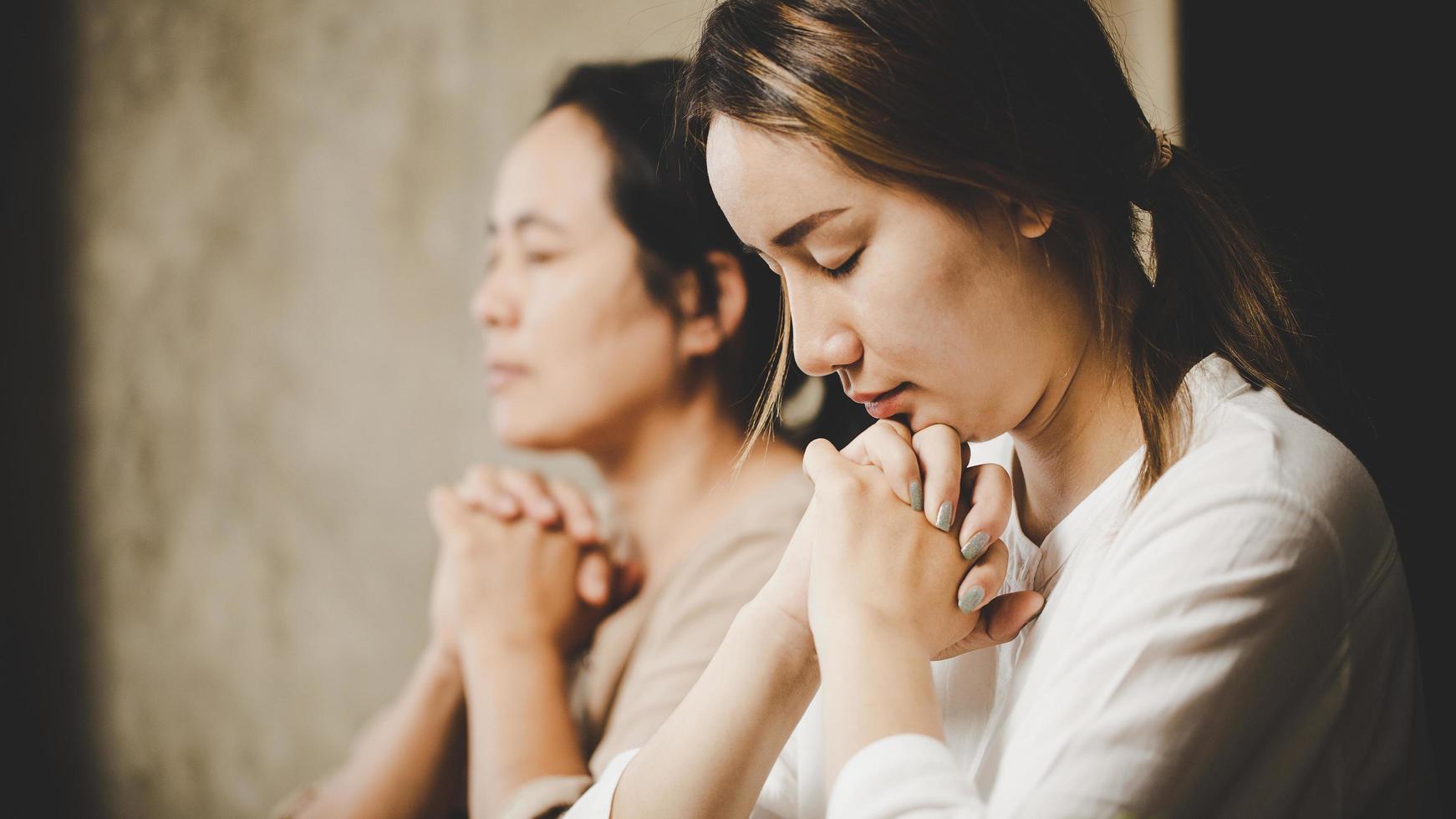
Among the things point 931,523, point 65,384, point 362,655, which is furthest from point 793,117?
point 65,384

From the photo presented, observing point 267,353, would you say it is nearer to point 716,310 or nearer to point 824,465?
point 716,310

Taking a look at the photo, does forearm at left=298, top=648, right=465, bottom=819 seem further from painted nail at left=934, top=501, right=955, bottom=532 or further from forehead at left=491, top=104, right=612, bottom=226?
painted nail at left=934, top=501, right=955, bottom=532

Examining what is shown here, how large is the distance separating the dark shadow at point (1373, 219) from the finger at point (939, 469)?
13.9 inches

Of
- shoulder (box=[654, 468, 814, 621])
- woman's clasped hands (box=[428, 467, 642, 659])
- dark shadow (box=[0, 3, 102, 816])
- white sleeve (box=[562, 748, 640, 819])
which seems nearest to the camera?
white sleeve (box=[562, 748, 640, 819])

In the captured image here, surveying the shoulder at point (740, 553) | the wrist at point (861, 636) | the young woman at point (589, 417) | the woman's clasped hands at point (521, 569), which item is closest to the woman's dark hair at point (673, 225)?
the young woman at point (589, 417)

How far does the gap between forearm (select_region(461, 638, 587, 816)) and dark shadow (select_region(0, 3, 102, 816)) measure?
1296 millimetres

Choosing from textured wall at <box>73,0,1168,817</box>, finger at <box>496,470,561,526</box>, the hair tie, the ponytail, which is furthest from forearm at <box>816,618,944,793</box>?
textured wall at <box>73,0,1168,817</box>

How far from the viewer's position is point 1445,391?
32.4 inches

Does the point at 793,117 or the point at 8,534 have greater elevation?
the point at 793,117

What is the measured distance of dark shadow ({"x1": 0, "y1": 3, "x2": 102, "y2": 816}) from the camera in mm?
1876

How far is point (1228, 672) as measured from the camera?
0.46 metres

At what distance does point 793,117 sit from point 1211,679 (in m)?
0.35

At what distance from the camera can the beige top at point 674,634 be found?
0.88m

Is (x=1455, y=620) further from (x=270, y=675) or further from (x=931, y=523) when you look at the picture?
(x=270, y=675)
